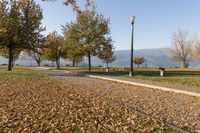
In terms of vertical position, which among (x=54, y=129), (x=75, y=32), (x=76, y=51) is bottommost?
(x=54, y=129)

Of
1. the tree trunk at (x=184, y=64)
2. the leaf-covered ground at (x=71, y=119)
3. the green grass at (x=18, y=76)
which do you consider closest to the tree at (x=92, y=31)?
the green grass at (x=18, y=76)

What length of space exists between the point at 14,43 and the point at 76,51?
10.2 metres

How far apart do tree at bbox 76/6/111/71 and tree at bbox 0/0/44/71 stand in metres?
6.76

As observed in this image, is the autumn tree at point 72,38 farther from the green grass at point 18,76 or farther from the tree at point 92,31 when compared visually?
the green grass at point 18,76

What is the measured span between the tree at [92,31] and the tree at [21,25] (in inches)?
266

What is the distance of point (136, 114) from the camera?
Result: 26.2 feet

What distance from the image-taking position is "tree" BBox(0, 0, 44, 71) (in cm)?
3638

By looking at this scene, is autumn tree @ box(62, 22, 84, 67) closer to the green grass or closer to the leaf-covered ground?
the green grass

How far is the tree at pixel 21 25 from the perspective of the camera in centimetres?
3638

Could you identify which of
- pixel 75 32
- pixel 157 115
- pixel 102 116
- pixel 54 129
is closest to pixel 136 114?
pixel 157 115

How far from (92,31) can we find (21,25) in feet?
37.6

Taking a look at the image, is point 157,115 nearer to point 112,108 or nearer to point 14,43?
point 112,108

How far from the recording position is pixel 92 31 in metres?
40.2

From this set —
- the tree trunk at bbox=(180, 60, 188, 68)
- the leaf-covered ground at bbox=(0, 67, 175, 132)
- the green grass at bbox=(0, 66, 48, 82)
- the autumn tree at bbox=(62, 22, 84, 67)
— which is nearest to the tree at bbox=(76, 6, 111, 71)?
the autumn tree at bbox=(62, 22, 84, 67)
